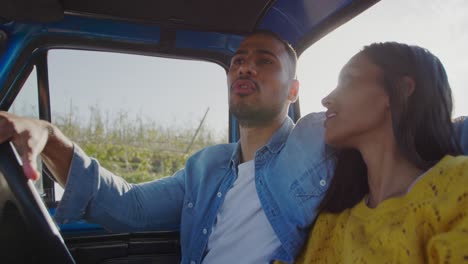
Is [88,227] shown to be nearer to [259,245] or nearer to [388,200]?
[259,245]

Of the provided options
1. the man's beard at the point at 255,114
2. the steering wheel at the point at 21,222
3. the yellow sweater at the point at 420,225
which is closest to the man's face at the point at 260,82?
the man's beard at the point at 255,114

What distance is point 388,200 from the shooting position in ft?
3.82

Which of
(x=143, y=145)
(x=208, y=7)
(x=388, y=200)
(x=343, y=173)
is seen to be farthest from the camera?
(x=143, y=145)

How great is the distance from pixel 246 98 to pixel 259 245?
777 millimetres

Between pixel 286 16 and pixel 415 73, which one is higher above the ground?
pixel 286 16

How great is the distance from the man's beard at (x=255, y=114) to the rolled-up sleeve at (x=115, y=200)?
1.61ft

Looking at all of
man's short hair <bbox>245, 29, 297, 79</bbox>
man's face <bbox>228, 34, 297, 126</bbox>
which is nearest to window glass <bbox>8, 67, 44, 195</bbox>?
man's face <bbox>228, 34, 297, 126</bbox>

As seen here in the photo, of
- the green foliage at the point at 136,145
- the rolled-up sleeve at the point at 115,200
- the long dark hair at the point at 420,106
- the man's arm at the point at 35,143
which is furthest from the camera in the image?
the green foliage at the point at 136,145

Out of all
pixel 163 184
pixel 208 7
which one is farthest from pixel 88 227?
pixel 208 7

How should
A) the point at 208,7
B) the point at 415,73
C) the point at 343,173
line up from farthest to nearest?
the point at 208,7, the point at 343,173, the point at 415,73

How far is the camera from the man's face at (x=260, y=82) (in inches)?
75.4

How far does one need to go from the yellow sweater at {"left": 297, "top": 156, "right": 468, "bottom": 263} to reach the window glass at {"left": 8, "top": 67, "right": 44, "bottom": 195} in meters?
1.61

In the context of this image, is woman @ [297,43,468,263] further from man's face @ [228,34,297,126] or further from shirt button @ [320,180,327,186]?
man's face @ [228,34,297,126]

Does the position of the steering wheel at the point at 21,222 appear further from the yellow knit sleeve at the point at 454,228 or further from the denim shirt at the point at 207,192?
the yellow knit sleeve at the point at 454,228
